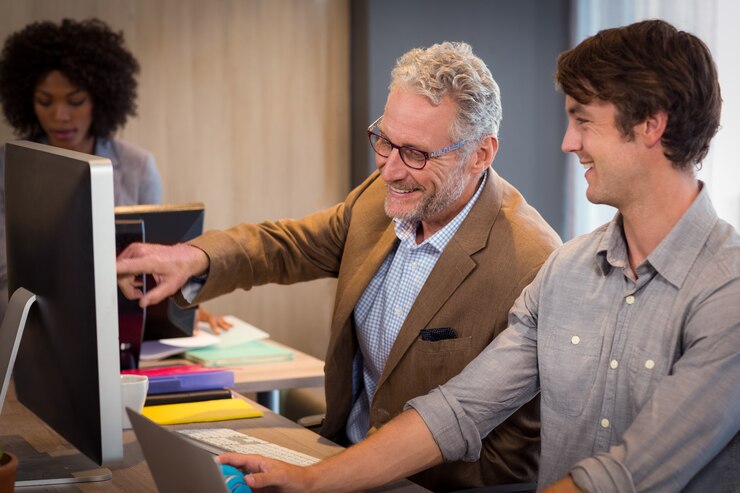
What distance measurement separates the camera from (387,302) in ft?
7.73

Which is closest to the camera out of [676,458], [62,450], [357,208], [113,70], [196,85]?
[676,458]

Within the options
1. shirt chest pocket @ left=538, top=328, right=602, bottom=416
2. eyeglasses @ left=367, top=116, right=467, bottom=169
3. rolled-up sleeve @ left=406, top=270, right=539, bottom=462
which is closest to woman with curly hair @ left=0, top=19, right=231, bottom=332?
eyeglasses @ left=367, top=116, right=467, bottom=169

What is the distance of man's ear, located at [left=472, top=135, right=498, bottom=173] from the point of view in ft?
7.64

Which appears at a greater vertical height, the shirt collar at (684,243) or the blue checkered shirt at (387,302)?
the shirt collar at (684,243)

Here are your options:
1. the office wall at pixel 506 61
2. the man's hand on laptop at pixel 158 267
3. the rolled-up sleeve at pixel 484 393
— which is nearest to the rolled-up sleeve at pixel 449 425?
the rolled-up sleeve at pixel 484 393

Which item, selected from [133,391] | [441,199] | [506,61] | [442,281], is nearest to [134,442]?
[133,391]

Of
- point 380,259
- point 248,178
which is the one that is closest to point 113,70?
point 248,178

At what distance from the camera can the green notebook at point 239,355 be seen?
9.93 ft

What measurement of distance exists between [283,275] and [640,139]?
1161 millimetres

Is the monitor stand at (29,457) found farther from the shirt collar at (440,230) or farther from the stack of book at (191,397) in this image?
the shirt collar at (440,230)

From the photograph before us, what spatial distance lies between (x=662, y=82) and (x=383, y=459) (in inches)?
31.7

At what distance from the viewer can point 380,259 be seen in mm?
2383

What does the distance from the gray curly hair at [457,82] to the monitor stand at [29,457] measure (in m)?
0.95

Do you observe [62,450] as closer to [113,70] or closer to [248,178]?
[113,70]
